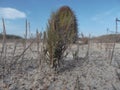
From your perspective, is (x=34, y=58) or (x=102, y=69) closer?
(x=102, y=69)

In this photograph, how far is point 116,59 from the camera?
5.94 m

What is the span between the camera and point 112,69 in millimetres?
5129

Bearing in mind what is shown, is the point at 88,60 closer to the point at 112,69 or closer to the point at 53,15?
the point at 112,69

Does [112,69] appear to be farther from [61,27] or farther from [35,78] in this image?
[35,78]

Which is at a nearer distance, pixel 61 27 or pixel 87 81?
pixel 87 81

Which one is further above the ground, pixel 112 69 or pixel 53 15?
pixel 53 15

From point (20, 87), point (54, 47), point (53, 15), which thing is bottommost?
point (20, 87)

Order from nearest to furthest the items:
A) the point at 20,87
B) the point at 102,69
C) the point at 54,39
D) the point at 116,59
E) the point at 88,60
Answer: the point at 20,87
the point at 54,39
the point at 102,69
the point at 88,60
the point at 116,59

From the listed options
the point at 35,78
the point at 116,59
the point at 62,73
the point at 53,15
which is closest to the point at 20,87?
the point at 35,78

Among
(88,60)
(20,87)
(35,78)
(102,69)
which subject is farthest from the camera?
(88,60)

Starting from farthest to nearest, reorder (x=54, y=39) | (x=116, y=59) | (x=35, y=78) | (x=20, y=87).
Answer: (x=116, y=59), (x=54, y=39), (x=35, y=78), (x=20, y=87)

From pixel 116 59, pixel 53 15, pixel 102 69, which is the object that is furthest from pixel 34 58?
pixel 116 59

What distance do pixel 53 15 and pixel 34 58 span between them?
2.40 ft

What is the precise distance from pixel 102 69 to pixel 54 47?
857 millimetres
